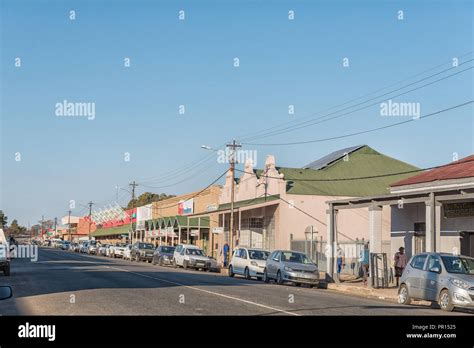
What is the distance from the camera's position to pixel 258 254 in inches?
1393

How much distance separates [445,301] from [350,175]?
3301 cm

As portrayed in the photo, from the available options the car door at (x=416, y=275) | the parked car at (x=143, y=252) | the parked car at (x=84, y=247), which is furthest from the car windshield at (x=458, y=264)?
the parked car at (x=84, y=247)

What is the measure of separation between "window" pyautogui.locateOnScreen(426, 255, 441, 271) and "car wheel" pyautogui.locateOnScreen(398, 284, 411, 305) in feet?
4.66

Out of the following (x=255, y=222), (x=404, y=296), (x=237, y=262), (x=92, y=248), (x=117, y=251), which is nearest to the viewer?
(x=404, y=296)

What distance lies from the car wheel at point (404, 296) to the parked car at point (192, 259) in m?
23.3

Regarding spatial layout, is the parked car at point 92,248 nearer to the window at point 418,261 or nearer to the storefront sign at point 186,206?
the storefront sign at point 186,206

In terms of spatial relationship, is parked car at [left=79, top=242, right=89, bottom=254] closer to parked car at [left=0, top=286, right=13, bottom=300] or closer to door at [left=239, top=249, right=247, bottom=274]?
door at [left=239, top=249, right=247, bottom=274]

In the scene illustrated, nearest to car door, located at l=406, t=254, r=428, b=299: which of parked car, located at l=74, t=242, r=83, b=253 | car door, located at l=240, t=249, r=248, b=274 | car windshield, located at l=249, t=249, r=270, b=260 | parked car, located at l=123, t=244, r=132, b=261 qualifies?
car windshield, located at l=249, t=249, r=270, b=260

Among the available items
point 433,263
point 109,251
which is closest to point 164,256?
point 109,251

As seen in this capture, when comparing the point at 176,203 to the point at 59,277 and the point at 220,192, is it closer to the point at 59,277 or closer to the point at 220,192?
the point at 220,192

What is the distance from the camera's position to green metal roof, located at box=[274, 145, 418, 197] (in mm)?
48062

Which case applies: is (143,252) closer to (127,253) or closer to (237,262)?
(127,253)

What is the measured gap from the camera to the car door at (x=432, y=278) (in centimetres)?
1962
